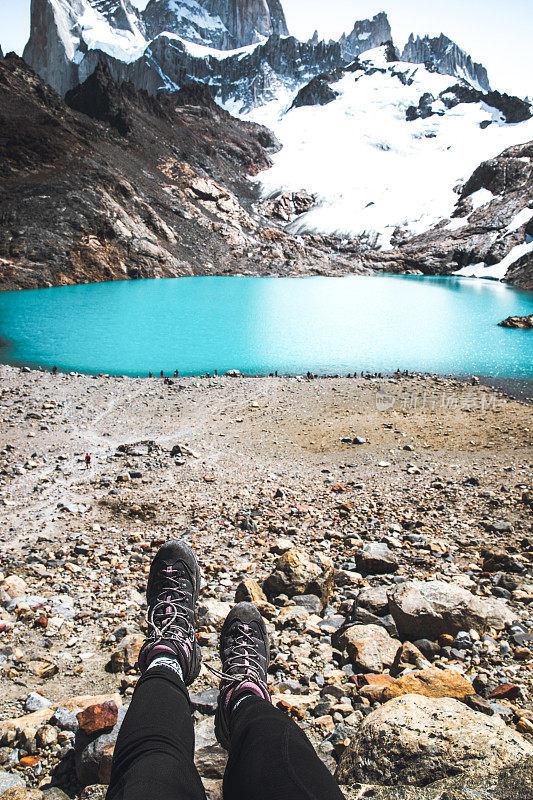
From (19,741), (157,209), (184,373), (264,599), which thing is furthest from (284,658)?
(157,209)

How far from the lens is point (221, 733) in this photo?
3248mm

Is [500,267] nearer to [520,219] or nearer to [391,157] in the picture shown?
[520,219]

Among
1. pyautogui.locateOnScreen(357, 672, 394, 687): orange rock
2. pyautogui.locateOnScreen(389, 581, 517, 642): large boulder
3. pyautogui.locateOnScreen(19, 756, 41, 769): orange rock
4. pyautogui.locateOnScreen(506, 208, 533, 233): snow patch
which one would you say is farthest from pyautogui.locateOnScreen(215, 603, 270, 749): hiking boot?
pyautogui.locateOnScreen(506, 208, 533, 233): snow patch

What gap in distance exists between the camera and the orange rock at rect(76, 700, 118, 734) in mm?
3379

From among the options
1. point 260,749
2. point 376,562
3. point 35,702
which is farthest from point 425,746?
point 376,562

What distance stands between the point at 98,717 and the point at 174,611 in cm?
112

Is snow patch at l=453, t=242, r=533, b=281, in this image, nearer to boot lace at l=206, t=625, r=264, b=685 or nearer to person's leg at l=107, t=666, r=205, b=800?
boot lace at l=206, t=625, r=264, b=685

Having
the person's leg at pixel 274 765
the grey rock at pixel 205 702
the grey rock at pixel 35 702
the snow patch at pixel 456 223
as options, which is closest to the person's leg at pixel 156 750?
the person's leg at pixel 274 765

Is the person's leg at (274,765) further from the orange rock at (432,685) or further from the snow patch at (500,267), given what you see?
the snow patch at (500,267)

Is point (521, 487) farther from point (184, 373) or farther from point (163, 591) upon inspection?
point (184, 373)

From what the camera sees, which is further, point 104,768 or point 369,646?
point 369,646

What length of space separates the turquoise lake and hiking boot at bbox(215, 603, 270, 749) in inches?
932

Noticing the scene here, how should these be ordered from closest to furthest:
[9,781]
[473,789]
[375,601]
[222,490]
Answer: [473,789], [9,781], [375,601], [222,490]

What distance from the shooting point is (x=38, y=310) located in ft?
147
